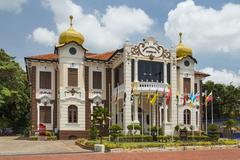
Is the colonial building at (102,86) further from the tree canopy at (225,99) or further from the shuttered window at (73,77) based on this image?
the tree canopy at (225,99)

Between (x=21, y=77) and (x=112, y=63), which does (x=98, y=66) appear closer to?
(x=112, y=63)

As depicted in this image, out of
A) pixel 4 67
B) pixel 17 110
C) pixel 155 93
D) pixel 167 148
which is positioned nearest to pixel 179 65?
pixel 155 93

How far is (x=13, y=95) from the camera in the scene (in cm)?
4819

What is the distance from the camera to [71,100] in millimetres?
40594

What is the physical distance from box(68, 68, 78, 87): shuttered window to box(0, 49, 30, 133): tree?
10.1m

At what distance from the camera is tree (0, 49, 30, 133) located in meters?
47.9

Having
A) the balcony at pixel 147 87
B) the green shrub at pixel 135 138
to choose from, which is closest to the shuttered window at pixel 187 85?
the balcony at pixel 147 87

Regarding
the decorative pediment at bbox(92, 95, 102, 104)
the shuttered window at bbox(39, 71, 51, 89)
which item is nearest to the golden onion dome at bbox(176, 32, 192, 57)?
the decorative pediment at bbox(92, 95, 102, 104)

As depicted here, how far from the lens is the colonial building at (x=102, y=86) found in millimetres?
39875

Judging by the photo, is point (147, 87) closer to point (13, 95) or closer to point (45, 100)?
point (45, 100)

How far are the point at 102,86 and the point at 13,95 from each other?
1252 centimetres

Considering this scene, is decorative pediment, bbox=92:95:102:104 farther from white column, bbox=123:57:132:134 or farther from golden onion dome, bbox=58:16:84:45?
golden onion dome, bbox=58:16:84:45

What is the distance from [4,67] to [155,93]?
19.8 metres

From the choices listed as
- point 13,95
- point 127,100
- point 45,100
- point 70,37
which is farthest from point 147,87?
point 13,95
